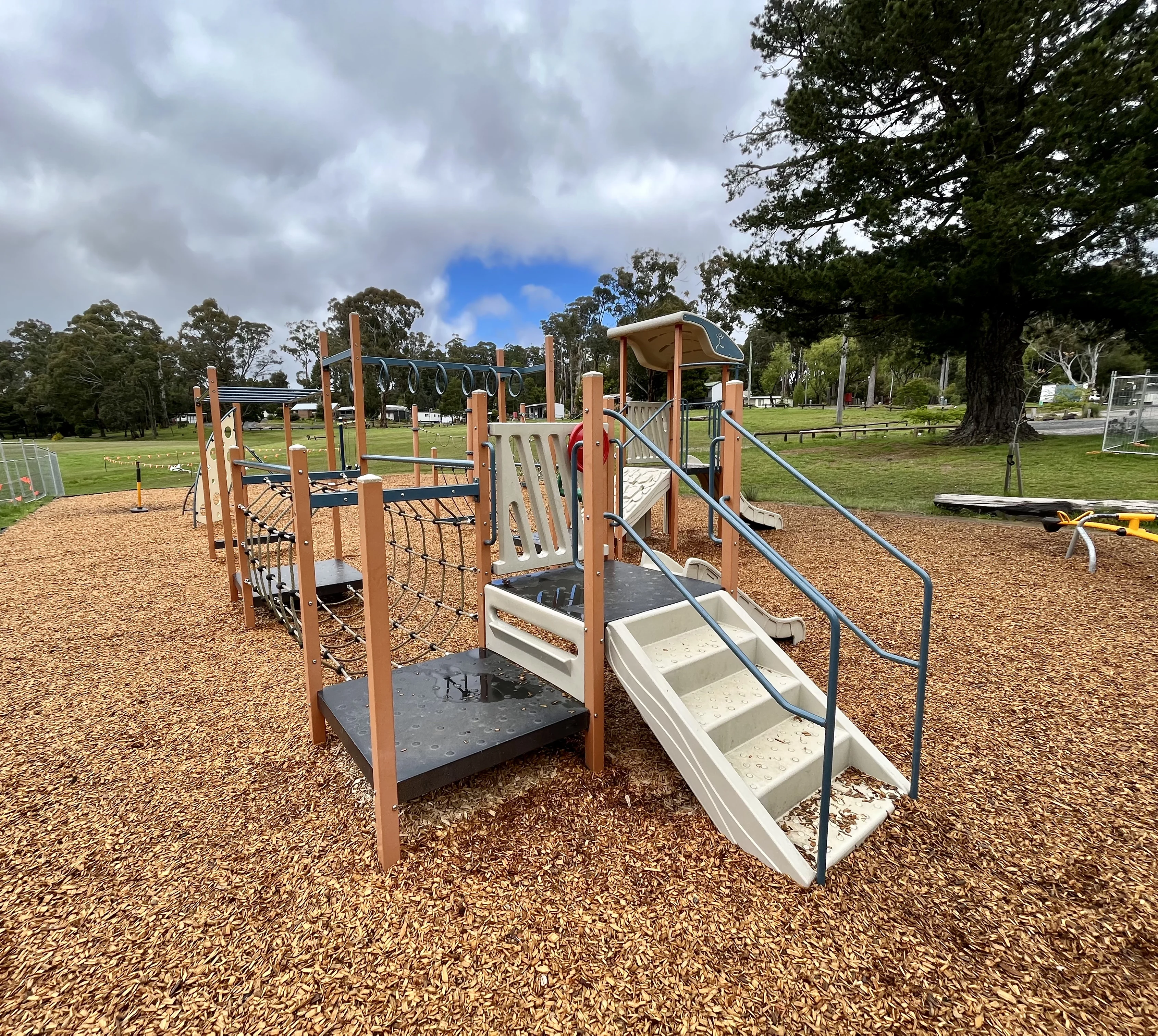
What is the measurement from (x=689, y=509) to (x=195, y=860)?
928cm

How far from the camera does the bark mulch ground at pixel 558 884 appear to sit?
1.71 metres

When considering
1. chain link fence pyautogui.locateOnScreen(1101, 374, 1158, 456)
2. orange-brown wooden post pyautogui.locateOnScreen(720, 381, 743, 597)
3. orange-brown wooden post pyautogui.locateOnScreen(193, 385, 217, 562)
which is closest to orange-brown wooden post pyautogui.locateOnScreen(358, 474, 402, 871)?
orange-brown wooden post pyautogui.locateOnScreen(720, 381, 743, 597)

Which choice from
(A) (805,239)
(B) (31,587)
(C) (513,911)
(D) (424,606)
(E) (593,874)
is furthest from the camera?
(A) (805,239)

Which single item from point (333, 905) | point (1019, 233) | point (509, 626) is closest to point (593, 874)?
point (333, 905)

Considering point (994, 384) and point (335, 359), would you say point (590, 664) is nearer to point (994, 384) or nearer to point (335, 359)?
point (335, 359)

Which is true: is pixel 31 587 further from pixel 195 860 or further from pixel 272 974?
pixel 272 974

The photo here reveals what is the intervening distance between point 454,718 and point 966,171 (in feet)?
54.2

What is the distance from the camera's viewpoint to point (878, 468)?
15023 millimetres

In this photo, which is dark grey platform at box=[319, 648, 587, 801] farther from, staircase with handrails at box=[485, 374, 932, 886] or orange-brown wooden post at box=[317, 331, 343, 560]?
orange-brown wooden post at box=[317, 331, 343, 560]

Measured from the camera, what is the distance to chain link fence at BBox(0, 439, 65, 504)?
41.8ft

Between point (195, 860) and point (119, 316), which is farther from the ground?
point (119, 316)

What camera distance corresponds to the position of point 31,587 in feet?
20.1

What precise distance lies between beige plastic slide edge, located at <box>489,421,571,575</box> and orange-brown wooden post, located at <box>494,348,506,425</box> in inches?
117

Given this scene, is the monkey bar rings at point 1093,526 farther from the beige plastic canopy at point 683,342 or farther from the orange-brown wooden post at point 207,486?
the orange-brown wooden post at point 207,486
